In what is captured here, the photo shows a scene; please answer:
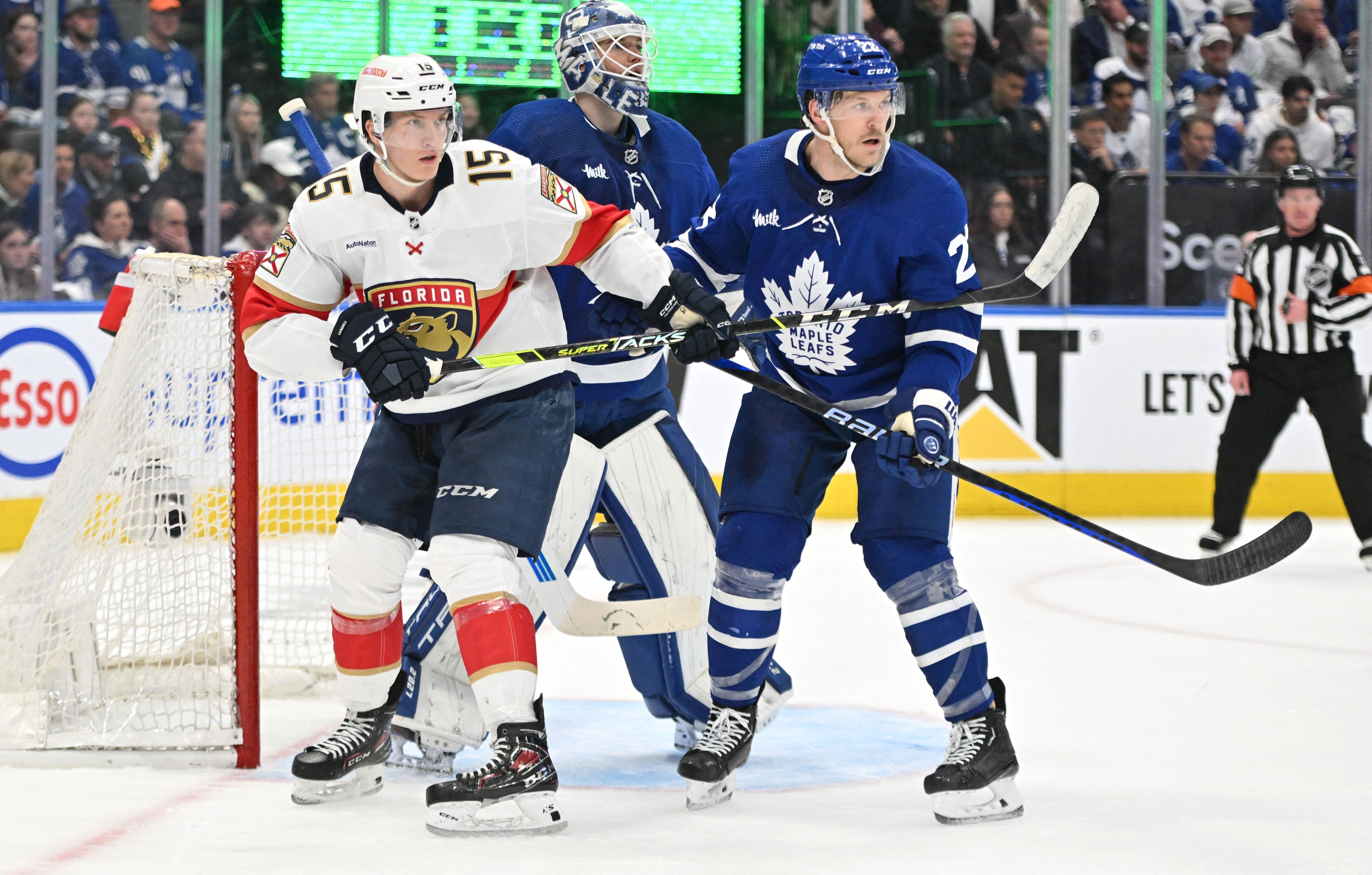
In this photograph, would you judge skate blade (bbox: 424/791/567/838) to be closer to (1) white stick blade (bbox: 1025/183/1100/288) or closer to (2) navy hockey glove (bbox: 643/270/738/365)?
(2) navy hockey glove (bbox: 643/270/738/365)

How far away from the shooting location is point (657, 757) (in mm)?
2697

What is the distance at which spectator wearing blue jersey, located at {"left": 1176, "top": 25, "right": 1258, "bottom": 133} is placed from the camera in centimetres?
677

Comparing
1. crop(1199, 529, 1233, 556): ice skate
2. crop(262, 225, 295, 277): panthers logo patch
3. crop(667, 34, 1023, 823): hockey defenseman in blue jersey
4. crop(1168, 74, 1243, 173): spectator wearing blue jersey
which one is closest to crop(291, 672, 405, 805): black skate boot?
crop(667, 34, 1023, 823): hockey defenseman in blue jersey

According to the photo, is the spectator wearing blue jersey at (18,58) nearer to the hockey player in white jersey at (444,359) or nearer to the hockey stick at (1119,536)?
the hockey player in white jersey at (444,359)

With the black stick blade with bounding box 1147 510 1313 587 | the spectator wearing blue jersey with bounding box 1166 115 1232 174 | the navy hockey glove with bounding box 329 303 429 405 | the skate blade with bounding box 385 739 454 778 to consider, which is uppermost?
the spectator wearing blue jersey with bounding box 1166 115 1232 174

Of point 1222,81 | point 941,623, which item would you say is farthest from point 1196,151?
point 941,623

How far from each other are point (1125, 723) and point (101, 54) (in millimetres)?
4730

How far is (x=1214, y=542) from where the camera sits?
16.9 feet

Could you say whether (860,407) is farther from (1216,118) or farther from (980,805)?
(1216,118)

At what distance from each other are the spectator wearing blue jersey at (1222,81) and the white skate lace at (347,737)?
5384mm

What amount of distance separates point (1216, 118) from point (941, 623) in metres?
5.18

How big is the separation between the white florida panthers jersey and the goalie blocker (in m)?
0.40

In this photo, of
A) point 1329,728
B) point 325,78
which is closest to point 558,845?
point 1329,728

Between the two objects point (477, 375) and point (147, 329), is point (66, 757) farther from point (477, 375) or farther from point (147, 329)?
point (477, 375)
